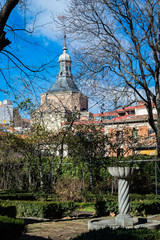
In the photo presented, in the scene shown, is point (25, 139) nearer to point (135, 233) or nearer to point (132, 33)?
point (132, 33)

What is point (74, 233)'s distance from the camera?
6.65 metres

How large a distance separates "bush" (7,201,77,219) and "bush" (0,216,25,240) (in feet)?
12.7

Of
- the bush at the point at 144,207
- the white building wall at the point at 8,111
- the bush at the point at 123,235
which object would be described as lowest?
the bush at the point at 144,207

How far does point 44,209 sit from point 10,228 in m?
4.33

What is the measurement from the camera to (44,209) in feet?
29.6

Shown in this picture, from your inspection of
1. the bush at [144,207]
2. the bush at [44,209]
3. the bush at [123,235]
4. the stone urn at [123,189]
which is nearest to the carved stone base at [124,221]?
the stone urn at [123,189]

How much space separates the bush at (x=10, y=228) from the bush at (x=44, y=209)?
152 inches

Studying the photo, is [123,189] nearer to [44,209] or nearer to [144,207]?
[144,207]

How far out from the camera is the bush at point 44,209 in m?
9.06

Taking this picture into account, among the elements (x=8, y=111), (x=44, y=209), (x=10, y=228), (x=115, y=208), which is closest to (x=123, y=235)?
(x=10, y=228)

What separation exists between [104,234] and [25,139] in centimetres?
1110

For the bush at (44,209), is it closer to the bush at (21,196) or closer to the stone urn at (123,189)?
the bush at (21,196)

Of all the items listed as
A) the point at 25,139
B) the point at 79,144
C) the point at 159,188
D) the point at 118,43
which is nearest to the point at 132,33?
the point at 118,43

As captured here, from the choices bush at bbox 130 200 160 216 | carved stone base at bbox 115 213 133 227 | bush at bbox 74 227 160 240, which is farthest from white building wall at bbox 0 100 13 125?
bush at bbox 74 227 160 240
